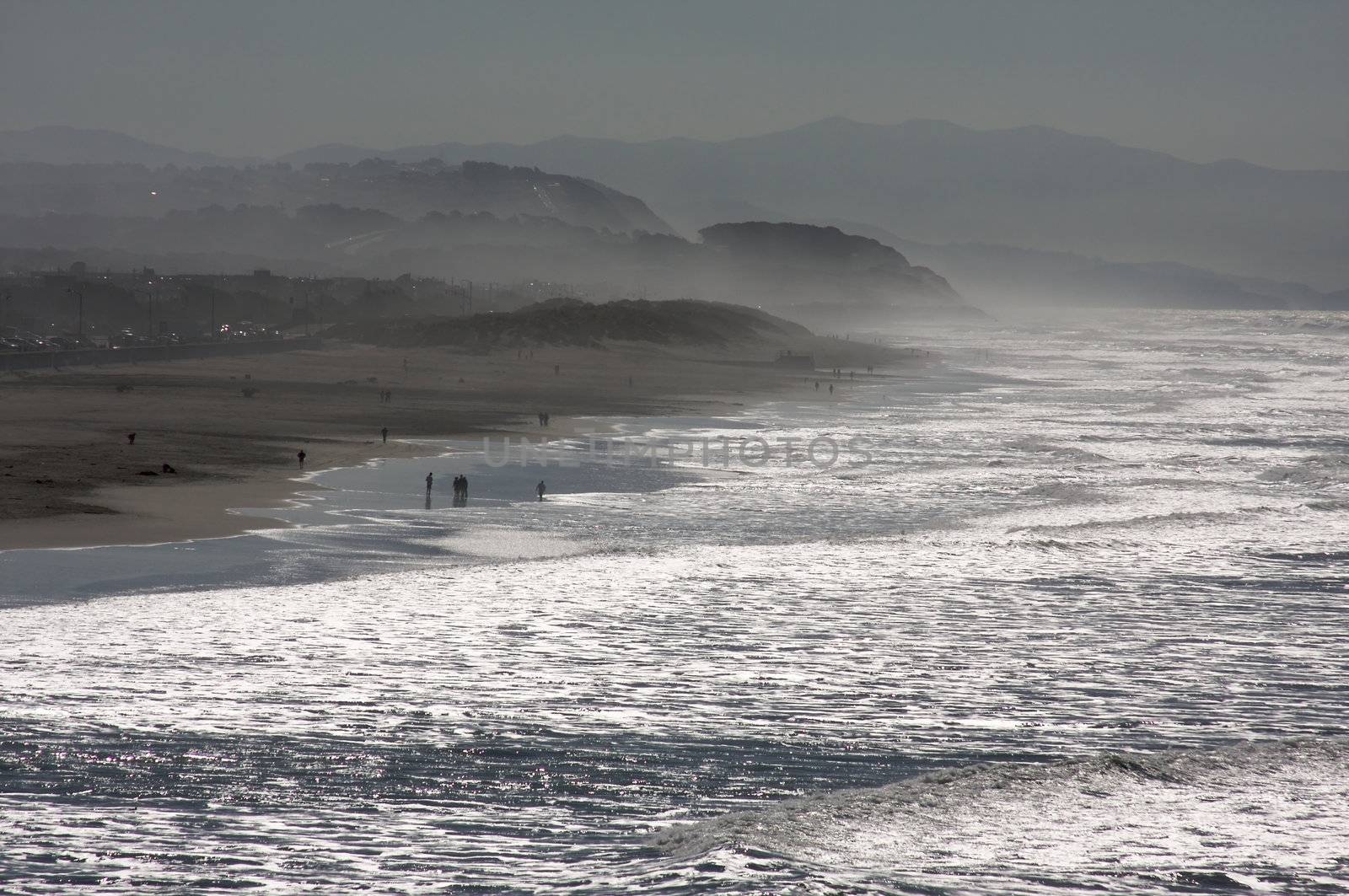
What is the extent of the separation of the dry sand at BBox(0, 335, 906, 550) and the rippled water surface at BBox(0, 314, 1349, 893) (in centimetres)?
366

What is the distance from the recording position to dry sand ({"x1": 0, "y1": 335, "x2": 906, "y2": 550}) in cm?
3147

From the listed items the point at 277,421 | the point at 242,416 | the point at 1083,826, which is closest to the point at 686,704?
the point at 1083,826

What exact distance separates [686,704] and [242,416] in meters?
48.7

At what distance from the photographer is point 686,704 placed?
1571 centimetres

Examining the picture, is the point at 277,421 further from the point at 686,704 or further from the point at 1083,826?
the point at 1083,826

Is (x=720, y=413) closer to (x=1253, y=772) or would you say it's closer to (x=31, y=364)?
(x=31, y=364)

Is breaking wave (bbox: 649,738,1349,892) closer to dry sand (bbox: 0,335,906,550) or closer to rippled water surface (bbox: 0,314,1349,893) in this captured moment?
rippled water surface (bbox: 0,314,1349,893)

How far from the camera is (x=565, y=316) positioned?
6206 inches

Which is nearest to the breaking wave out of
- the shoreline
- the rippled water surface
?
the rippled water surface

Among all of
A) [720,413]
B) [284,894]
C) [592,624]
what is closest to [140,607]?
[592,624]

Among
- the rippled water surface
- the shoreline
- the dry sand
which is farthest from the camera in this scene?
the dry sand

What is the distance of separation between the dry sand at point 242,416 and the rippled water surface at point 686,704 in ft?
12.0

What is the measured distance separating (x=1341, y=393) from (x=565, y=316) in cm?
9231

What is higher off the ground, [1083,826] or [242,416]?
[242,416]
